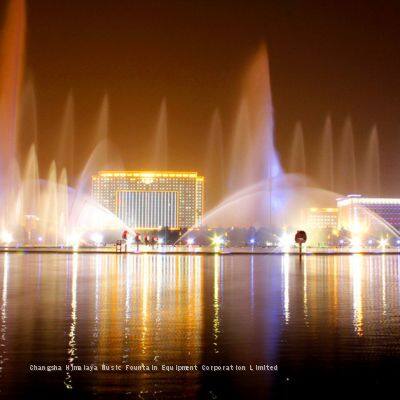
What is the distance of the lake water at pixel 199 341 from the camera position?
19.9ft

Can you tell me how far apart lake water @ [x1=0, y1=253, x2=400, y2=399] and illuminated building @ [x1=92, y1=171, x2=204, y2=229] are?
131695 millimetres

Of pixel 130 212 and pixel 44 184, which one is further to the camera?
pixel 130 212

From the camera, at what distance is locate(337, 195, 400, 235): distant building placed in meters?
126

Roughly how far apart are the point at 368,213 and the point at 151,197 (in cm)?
5396

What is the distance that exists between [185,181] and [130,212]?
17.0m

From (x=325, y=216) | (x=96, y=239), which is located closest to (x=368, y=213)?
(x=325, y=216)

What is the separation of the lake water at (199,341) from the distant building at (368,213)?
113681 millimetres

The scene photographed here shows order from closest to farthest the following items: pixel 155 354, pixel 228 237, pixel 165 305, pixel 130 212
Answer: pixel 155 354 → pixel 165 305 → pixel 228 237 → pixel 130 212

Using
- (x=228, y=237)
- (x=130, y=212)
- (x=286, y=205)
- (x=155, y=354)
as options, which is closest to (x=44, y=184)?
(x=228, y=237)

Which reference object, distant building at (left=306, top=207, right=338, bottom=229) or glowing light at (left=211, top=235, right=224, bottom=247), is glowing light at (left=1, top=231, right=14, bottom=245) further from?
distant building at (left=306, top=207, right=338, bottom=229)

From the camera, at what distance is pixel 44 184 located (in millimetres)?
63938

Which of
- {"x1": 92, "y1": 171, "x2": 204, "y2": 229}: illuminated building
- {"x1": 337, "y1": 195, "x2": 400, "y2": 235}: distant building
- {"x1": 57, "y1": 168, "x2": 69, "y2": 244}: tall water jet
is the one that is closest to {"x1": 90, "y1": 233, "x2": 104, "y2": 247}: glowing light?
{"x1": 57, "y1": 168, "x2": 69, "y2": 244}: tall water jet

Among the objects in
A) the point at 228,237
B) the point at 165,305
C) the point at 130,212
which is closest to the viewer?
the point at 165,305

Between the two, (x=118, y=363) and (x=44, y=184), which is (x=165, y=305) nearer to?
(x=118, y=363)
